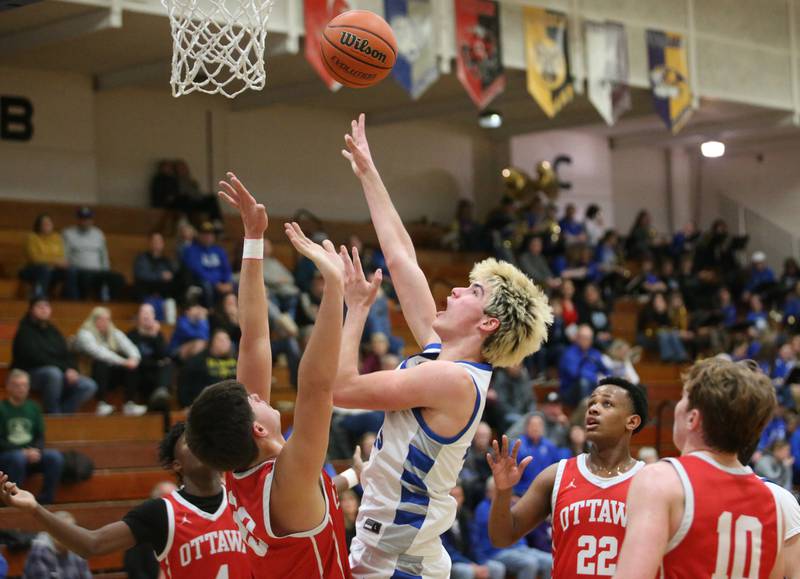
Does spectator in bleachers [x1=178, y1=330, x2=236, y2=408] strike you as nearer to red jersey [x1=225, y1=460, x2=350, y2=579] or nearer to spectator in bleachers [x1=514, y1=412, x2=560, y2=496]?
spectator in bleachers [x1=514, y1=412, x2=560, y2=496]

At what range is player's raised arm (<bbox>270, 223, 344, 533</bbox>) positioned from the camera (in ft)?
11.1

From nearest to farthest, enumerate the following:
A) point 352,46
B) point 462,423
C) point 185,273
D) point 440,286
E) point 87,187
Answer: point 462,423, point 352,46, point 185,273, point 87,187, point 440,286

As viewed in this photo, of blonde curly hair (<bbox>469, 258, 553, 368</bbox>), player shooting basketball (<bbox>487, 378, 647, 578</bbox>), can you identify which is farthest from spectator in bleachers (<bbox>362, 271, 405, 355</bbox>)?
blonde curly hair (<bbox>469, 258, 553, 368</bbox>)

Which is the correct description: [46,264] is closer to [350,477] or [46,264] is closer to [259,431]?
[350,477]

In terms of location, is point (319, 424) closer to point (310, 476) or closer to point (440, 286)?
point (310, 476)

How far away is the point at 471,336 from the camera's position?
156 inches

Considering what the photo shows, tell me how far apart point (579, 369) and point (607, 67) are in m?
3.82

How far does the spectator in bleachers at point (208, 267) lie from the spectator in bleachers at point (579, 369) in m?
3.94

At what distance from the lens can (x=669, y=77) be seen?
51.0 ft

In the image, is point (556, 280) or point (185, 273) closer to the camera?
point (185, 273)

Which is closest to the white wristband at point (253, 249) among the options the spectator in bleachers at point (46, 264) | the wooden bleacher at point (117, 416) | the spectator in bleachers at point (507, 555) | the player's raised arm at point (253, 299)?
the player's raised arm at point (253, 299)

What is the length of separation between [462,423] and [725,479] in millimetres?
922

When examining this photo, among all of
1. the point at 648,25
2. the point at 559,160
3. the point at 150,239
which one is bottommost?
the point at 150,239

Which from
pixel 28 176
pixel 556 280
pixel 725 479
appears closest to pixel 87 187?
pixel 28 176
